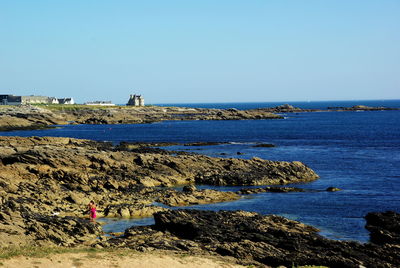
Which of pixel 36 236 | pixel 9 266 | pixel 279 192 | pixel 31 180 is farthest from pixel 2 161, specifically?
pixel 9 266

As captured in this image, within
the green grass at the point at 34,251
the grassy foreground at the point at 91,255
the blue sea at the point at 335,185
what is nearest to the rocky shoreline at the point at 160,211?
the grassy foreground at the point at 91,255

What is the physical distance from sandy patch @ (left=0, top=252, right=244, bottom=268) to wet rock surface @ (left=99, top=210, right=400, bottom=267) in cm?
221

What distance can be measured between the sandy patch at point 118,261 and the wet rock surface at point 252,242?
2212 millimetres

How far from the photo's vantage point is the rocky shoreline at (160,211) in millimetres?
27828

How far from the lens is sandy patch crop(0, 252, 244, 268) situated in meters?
21.5

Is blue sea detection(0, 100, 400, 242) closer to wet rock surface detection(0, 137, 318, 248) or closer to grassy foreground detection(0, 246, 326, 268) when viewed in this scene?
wet rock surface detection(0, 137, 318, 248)

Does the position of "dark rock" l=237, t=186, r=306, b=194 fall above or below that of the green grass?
below

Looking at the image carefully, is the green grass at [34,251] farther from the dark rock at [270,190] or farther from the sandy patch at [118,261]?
the dark rock at [270,190]

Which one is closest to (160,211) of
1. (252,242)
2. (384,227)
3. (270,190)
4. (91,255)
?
(252,242)

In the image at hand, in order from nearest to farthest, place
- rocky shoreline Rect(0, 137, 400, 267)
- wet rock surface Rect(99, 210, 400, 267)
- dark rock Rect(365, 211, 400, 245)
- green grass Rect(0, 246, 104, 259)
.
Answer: green grass Rect(0, 246, 104, 259) → wet rock surface Rect(99, 210, 400, 267) → rocky shoreline Rect(0, 137, 400, 267) → dark rock Rect(365, 211, 400, 245)

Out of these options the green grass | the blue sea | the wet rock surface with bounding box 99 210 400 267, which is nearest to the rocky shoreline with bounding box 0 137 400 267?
the wet rock surface with bounding box 99 210 400 267

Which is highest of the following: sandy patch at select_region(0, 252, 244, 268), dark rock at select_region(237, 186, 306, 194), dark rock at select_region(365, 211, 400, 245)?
sandy patch at select_region(0, 252, 244, 268)

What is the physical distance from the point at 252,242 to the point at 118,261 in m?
9.10

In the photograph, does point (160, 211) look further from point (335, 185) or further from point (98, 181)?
point (335, 185)
